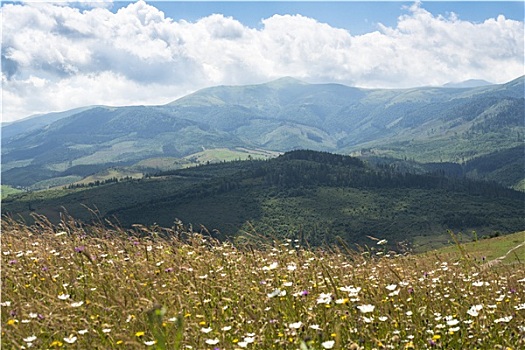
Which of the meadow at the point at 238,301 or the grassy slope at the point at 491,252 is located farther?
the grassy slope at the point at 491,252

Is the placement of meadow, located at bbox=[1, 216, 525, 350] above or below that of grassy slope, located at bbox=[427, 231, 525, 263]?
above

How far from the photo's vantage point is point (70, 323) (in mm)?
5531

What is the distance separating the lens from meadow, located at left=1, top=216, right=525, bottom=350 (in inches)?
211

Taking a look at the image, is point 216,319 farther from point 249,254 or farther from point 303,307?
point 249,254

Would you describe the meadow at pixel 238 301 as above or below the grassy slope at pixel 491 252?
above

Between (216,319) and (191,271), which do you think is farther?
(191,271)

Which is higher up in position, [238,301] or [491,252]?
[238,301]

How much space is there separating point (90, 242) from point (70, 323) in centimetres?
528

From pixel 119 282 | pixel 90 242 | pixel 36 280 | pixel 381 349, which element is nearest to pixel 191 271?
pixel 119 282

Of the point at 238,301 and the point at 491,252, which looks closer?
the point at 238,301

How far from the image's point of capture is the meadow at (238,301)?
211 inches

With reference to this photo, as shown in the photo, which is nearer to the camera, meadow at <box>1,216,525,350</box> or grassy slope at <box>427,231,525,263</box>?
meadow at <box>1,216,525,350</box>

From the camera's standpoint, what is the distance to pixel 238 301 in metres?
6.55

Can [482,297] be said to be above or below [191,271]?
below
